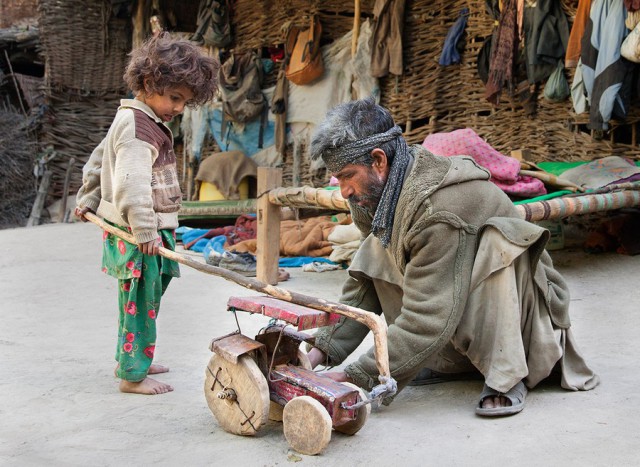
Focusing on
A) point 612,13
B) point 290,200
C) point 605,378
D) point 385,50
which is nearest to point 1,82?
point 385,50

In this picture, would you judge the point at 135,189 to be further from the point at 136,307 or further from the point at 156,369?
the point at 156,369

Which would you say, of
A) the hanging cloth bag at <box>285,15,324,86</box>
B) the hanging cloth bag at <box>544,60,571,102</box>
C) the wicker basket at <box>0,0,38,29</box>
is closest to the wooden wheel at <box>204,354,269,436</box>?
the hanging cloth bag at <box>544,60,571,102</box>

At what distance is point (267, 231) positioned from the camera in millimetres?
5004

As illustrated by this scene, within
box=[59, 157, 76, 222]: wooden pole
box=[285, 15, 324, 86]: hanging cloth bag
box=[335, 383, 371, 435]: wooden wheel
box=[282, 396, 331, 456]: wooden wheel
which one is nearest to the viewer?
box=[282, 396, 331, 456]: wooden wheel

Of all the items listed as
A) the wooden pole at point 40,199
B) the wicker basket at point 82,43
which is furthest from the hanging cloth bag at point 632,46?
the wooden pole at point 40,199

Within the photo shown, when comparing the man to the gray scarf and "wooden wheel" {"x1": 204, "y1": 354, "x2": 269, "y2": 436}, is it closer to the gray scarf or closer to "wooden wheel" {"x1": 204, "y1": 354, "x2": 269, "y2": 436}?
the gray scarf

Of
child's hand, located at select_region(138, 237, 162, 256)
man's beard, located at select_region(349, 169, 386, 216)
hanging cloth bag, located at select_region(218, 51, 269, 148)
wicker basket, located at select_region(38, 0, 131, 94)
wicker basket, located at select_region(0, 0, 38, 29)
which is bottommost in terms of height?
child's hand, located at select_region(138, 237, 162, 256)

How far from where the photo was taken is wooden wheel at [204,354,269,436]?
2053 mm

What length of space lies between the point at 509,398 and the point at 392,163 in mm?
848

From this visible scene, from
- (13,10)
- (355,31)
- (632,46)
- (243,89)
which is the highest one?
(13,10)

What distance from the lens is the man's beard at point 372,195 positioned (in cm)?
228

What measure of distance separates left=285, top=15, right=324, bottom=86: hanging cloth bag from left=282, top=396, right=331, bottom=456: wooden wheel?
6.13 m

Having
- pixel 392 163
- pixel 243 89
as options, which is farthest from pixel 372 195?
pixel 243 89

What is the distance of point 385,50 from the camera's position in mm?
7105
